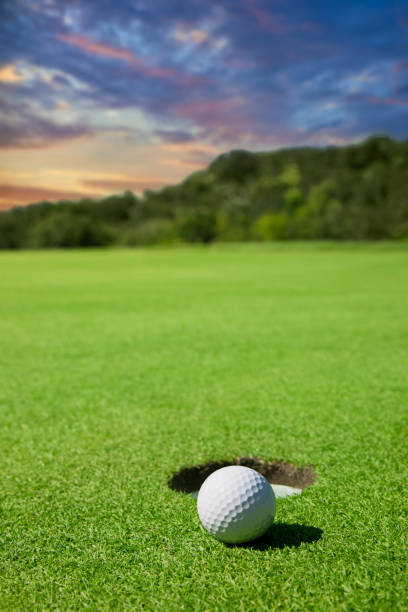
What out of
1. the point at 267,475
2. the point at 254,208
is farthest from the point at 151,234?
the point at 267,475

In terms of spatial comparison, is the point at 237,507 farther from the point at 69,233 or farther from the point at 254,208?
the point at 254,208

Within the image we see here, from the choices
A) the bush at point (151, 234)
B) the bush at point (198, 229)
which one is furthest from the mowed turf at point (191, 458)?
the bush at point (151, 234)

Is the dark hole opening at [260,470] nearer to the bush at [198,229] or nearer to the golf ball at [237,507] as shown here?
the golf ball at [237,507]

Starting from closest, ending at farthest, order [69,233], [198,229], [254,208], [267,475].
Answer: [267,475]
[198,229]
[69,233]
[254,208]

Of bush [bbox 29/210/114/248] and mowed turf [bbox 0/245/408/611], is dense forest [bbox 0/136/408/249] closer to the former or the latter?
bush [bbox 29/210/114/248]

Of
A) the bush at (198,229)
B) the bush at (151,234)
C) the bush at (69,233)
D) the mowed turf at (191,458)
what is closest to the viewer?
the mowed turf at (191,458)

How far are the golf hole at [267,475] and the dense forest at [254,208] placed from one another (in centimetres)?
5856

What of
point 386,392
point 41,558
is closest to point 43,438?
point 41,558

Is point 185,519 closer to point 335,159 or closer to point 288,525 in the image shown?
point 288,525

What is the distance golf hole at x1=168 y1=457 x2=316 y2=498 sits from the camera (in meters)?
2.59

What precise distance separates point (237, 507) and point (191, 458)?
90 cm

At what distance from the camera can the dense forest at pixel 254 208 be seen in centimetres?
6388

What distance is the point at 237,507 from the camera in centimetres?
194

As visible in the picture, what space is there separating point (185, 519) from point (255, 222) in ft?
237
